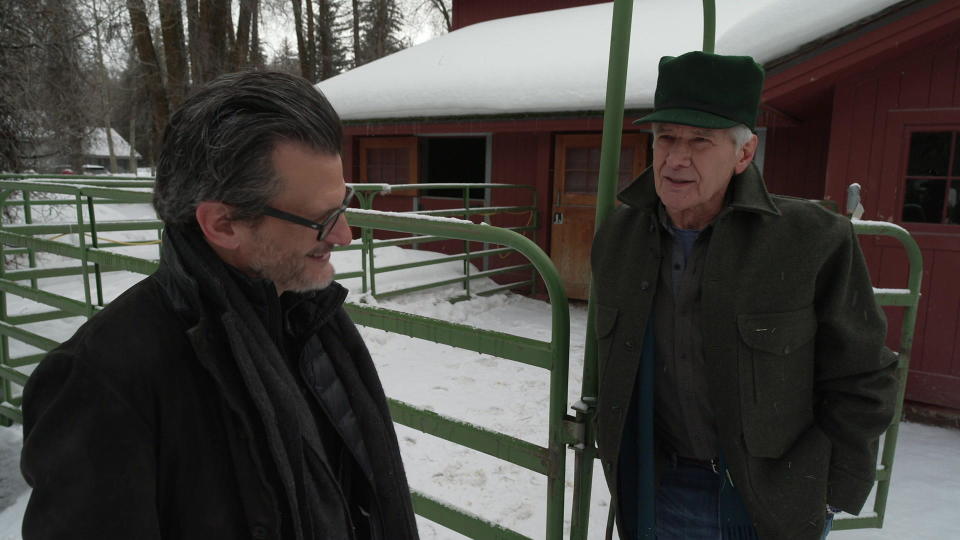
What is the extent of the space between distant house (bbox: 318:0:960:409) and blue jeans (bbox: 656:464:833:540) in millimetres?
4162

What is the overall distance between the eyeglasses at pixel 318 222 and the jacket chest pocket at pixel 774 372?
36.2 inches

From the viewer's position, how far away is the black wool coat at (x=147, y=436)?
2.67ft

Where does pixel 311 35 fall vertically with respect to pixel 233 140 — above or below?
above

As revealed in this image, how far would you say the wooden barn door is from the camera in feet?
26.3

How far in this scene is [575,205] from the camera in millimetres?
8141

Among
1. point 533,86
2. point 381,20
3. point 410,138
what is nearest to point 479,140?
point 410,138

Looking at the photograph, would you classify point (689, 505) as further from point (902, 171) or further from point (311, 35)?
point (311, 35)

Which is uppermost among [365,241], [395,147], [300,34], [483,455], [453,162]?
[300,34]

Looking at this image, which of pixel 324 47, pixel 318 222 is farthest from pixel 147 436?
pixel 324 47

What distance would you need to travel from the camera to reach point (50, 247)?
358 centimetres

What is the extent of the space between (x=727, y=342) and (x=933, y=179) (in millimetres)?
4618

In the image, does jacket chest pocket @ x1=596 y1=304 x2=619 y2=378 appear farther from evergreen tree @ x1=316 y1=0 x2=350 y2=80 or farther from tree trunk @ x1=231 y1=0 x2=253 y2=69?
evergreen tree @ x1=316 y1=0 x2=350 y2=80

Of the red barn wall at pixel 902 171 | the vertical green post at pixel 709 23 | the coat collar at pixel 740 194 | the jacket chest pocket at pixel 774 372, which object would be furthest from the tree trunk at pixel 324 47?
the jacket chest pocket at pixel 774 372

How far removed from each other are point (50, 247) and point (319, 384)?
3.28m
